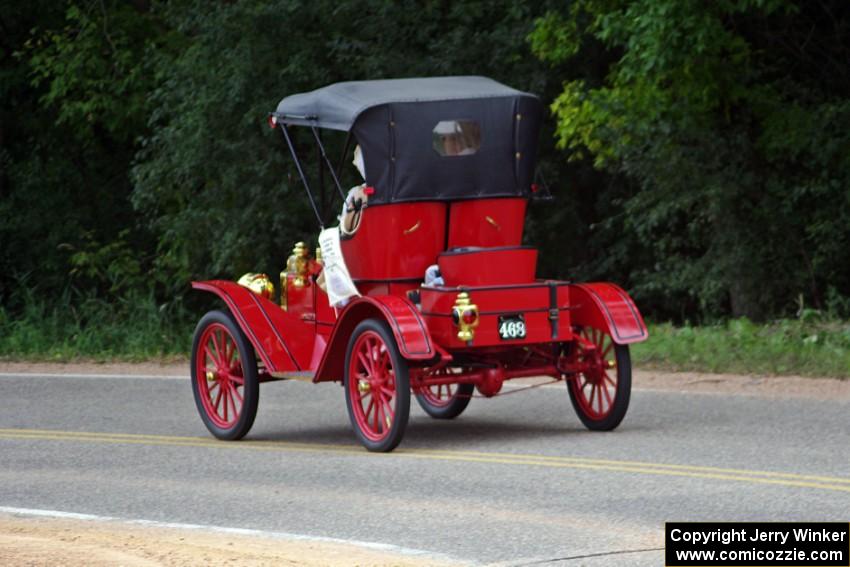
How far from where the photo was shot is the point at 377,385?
11.6 m

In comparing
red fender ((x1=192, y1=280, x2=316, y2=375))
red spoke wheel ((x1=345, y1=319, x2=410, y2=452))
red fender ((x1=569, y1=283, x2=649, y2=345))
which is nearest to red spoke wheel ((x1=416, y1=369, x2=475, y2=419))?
red fender ((x1=192, y1=280, x2=316, y2=375))

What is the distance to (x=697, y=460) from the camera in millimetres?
10703

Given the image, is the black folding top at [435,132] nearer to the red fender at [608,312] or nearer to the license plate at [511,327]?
the red fender at [608,312]

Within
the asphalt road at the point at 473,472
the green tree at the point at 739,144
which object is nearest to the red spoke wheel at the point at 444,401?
the asphalt road at the point at 473,472

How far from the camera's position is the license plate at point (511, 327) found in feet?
38.3

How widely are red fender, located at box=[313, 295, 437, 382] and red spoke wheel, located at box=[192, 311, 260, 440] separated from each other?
2.00 feet

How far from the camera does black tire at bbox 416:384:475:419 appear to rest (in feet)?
43.6

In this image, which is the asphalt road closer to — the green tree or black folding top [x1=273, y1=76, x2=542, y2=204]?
black folding top [x1=273, y1=76, x2=542, y2=204]

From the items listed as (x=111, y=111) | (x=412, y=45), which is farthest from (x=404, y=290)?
(x=111, y=111)

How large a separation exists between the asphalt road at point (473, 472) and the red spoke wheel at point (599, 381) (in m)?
0.14

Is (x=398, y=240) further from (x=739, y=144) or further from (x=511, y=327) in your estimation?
(x=739, y=144)

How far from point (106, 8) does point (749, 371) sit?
18.0 metres

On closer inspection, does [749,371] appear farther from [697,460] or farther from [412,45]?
[412,45]

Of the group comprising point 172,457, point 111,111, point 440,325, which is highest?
point 111,111
